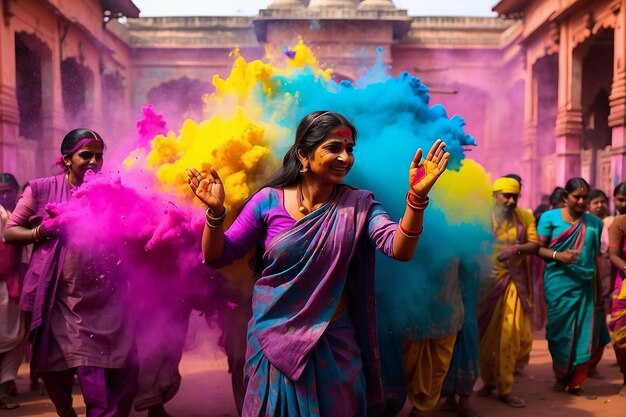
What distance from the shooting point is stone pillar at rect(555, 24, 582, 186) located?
52.2ft

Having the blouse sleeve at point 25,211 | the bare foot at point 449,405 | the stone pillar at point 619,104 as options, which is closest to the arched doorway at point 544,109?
the stone pillar at point 619,104

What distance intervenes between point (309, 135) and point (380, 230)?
1.76 feet

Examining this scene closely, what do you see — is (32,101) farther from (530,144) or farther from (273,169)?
(273,169)

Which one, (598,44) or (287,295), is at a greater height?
(598,44)

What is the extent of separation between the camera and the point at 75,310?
408cm

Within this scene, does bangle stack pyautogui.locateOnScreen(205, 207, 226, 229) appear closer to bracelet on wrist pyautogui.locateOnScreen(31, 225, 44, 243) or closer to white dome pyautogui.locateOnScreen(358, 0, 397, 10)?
bracelet on wrist pyautogui.locateOnScreen(31, 225, 44, 243)

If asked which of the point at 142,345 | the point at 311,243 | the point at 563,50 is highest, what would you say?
the point at 563,50

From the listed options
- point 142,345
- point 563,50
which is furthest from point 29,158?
point 563,50

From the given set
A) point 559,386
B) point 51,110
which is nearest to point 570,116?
point 559,386

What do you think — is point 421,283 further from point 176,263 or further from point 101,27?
point 101,27

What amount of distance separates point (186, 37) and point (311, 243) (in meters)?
21.1

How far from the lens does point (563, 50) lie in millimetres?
16250

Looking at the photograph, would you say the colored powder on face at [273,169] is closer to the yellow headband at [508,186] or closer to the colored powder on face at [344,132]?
the colored powder on face at [344,132]

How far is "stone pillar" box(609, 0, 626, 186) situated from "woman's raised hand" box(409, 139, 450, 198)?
37.6 feet
